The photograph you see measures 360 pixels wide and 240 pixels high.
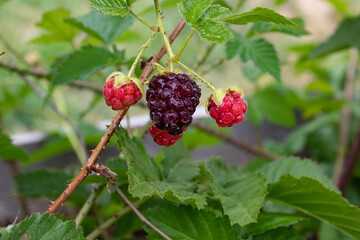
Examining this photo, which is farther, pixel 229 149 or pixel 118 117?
pixel 229 149

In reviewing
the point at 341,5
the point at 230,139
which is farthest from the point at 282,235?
the point at 341,5

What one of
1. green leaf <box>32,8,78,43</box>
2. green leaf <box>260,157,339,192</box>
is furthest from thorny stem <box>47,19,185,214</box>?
green leaf <box>32,8,78,43</box>

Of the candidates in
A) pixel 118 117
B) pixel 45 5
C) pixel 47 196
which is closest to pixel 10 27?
pixel 45 5

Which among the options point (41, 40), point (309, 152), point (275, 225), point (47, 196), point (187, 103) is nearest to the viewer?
point (187, 103)

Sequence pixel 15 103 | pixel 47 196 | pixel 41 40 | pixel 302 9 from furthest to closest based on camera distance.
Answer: pixel 302 9 → pixel 15 103 → pixel 41 40 → pixel 47 196

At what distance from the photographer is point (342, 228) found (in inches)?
22.2

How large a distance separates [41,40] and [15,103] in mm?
410

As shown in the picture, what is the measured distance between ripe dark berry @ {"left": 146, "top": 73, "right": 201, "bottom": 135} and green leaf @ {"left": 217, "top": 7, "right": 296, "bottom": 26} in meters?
0.08

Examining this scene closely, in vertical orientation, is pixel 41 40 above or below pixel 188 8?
above

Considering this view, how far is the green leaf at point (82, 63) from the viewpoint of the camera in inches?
27.9

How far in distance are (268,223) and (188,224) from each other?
12 cm

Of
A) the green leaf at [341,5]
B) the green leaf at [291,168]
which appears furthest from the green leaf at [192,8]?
the green leaf at [341,5]

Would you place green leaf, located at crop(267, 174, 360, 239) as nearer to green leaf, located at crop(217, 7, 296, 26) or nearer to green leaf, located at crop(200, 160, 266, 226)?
green leaf, located at crop(200, 160, 266, 226)

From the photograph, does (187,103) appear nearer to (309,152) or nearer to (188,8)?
(188,8)
